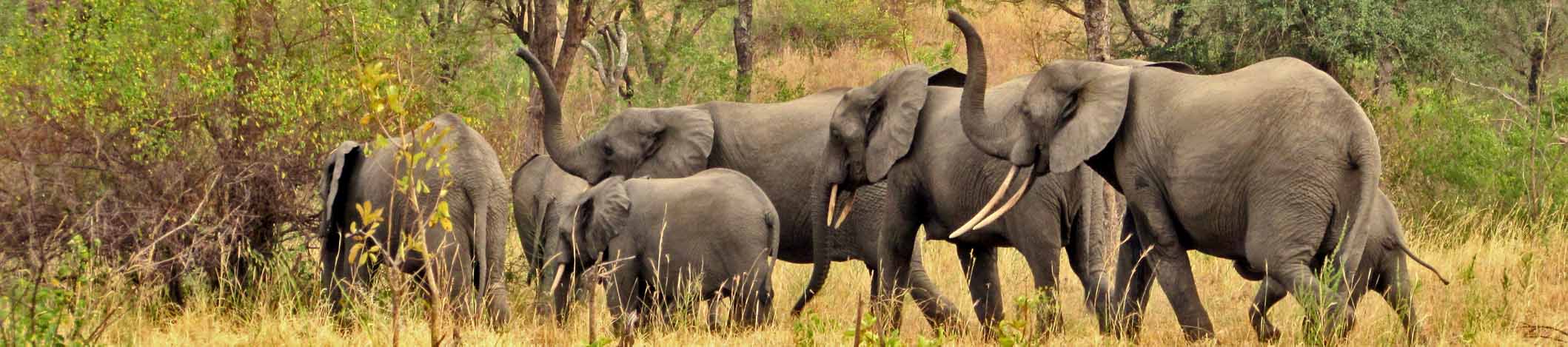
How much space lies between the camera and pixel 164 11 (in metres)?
9.40

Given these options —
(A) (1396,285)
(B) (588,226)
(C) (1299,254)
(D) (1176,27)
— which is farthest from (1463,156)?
(B) (588,226)

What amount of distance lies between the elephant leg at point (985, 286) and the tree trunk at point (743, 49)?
9.77 m

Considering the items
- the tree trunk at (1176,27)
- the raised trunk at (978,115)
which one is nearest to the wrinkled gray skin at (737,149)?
the raised trunk at (978,115)

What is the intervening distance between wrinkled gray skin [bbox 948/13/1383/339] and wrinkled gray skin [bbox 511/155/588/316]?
141 inches

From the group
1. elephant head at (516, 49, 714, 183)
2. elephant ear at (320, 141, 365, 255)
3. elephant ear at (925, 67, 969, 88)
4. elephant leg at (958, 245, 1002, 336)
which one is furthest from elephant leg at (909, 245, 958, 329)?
elephant ear at (320, 141, 365, 255)

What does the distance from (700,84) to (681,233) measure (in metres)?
12.0

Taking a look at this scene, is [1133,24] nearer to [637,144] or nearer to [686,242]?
[637,144]

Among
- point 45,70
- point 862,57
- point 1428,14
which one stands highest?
point 45,70

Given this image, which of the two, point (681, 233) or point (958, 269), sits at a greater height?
point (681, 233)

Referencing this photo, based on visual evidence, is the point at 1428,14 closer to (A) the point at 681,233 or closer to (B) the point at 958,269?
(B) the point at 958,269

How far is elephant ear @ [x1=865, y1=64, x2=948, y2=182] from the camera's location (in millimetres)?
8148

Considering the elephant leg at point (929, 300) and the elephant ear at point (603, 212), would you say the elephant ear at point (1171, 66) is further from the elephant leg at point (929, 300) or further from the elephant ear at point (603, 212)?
the elephant ear at point (603, 212)

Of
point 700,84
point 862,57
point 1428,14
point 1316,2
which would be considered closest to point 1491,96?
point 1428,14

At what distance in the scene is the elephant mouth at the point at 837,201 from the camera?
27.9 ft
